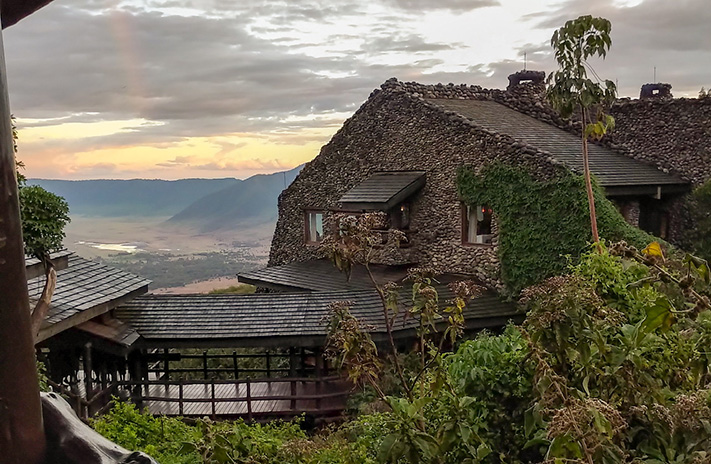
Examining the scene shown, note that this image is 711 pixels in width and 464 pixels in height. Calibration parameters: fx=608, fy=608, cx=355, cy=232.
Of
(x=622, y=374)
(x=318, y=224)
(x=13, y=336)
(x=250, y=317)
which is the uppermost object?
(x=13, y=336)

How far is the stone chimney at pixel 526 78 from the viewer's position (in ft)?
68.4

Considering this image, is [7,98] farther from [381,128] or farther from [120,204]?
[120,204]

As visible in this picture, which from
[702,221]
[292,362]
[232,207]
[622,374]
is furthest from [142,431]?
[232,207]

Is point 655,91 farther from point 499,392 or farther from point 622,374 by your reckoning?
point 622,374

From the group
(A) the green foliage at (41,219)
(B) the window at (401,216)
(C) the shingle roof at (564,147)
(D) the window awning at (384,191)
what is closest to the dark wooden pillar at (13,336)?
(A) the green foliage at (41,219)

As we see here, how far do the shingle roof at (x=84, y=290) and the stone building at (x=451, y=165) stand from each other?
5.05m

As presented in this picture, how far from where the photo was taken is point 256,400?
37.9ft

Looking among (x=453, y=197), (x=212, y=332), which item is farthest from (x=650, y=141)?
(x=212, y=332)

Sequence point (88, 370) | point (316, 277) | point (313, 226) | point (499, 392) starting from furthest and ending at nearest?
1. point (313, 226)
2. point (316, 277)
3. point (88, 370)
4. point (499, 392)

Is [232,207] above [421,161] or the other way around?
the other way around

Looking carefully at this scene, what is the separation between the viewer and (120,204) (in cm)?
4969

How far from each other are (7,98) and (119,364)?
1244 centimetres

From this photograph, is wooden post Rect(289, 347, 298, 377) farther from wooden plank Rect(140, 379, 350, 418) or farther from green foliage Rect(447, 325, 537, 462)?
green foliage Rect(447, 325, 537, 462)

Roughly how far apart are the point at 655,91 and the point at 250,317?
15.5 m
